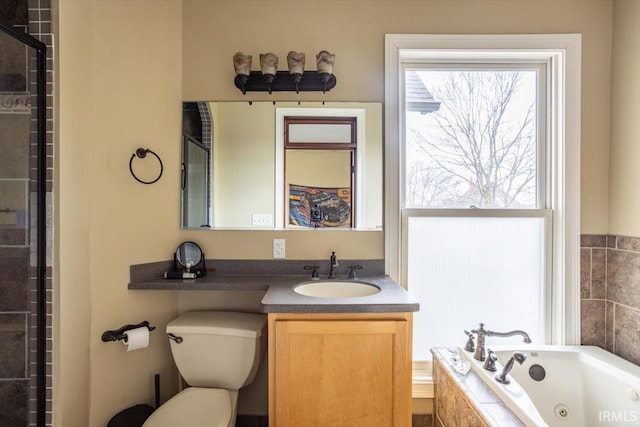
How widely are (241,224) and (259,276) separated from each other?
1.04 feet

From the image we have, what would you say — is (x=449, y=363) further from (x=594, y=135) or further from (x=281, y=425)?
(x=594, y=135)

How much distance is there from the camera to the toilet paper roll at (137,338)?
142 centimetres

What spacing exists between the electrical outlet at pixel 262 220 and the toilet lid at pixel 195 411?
0.86m

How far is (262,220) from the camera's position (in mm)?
1760

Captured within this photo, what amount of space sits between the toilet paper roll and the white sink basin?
80 cm

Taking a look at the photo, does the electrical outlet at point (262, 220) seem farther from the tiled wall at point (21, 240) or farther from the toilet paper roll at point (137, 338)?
the tiled wall at point (21, 240)

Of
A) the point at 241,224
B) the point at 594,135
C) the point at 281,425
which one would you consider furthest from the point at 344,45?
the point at 281,425

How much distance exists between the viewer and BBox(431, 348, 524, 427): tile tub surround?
44.0 inches

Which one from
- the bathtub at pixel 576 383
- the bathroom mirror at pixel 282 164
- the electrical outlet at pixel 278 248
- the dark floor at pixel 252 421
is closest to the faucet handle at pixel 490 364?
the bathtub at pixel 576 383

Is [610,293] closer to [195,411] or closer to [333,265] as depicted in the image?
[333,265]

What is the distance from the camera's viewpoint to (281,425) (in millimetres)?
1238

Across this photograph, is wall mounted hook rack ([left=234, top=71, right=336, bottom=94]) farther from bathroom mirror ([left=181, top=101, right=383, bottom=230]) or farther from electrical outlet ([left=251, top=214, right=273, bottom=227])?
electrical outlet ([left=251, top=214, right=273, bottom=227])

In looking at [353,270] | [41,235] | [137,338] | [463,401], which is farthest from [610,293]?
[41,235]

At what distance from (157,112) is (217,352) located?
1286 millimetres
